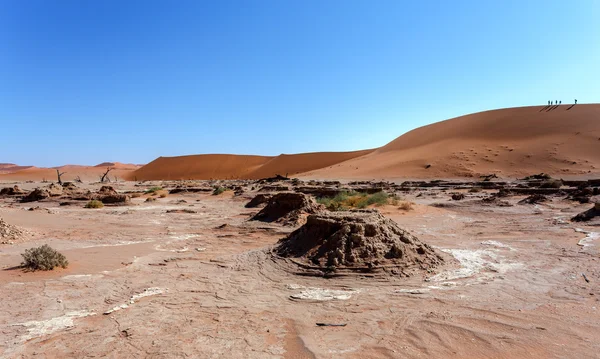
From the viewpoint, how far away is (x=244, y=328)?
458 cm

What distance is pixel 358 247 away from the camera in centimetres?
705

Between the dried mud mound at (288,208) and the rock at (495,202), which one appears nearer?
the dried mud mound at (288,208)

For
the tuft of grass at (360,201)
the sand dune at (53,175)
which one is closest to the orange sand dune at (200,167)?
the sand dune at (53,175)

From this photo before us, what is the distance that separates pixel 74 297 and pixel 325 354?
12.7 feet

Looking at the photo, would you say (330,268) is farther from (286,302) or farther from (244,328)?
(244,328)

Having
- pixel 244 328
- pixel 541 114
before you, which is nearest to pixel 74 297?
pixel 244 328

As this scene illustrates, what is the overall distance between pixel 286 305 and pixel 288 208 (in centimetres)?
847


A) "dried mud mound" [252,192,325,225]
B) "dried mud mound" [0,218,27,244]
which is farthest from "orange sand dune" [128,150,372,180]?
"dried mud mound" [0,218,27,244]

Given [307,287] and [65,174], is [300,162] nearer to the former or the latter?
[65,174]

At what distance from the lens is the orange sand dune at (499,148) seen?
140 feet

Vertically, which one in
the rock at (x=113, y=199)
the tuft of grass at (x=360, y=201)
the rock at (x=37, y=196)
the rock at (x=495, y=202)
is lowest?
the rock at (x=495, y=202)

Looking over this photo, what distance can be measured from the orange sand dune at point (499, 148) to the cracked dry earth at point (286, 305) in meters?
36.4

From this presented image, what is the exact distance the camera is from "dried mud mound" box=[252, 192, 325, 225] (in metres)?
13.3

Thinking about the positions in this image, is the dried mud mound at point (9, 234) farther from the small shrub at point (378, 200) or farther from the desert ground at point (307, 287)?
the small shrub at point (378, 200)
